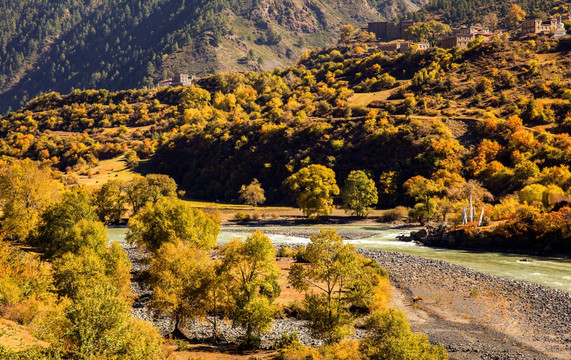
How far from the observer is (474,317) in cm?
3712

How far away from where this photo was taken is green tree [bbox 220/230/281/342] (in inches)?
1172

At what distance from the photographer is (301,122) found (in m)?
139

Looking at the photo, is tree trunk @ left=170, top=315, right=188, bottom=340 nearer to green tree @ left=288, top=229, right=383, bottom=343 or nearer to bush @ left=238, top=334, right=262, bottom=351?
bush @ left=238, top=334, right=262, bottom=351

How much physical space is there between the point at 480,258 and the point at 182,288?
141 ft

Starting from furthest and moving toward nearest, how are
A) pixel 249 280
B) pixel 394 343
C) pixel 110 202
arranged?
pixel 110 202, pixel 249 280, pixel 394 343

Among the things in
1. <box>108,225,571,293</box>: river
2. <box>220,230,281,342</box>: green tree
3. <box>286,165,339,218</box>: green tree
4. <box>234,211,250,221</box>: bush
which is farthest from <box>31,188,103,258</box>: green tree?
<box>286,165,339,218</box>: green tree

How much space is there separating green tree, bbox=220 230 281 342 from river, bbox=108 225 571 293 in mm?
30696

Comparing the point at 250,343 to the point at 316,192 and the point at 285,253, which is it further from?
the point at 316,192

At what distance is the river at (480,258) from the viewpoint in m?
47.8

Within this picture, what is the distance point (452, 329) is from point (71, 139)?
6715 inches

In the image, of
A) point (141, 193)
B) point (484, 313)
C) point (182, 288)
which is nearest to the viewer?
point (182, 288)

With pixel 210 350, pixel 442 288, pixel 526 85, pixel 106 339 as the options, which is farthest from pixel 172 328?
pixel 526 85

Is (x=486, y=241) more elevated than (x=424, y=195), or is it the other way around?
(x=424, y=195)

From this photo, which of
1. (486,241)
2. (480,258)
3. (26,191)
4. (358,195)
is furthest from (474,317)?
(358,195)
